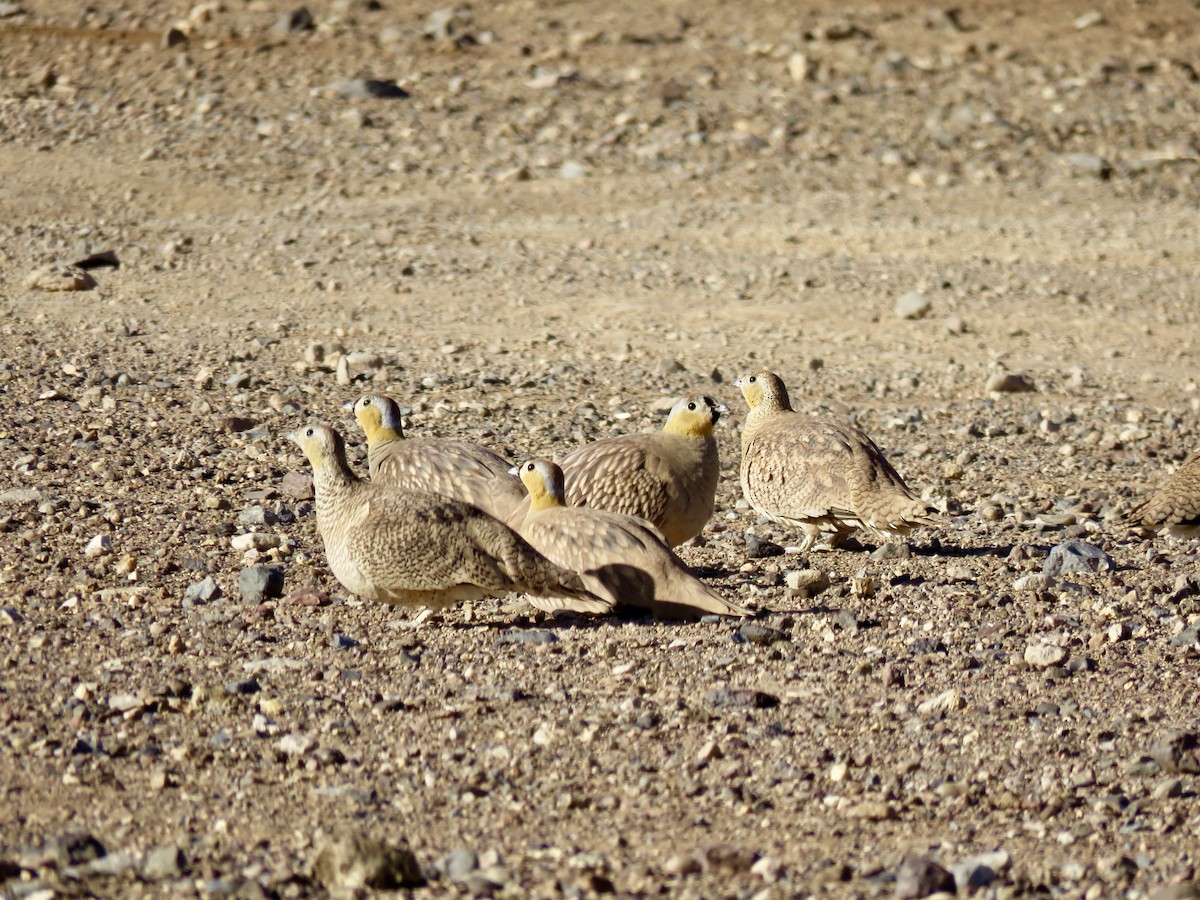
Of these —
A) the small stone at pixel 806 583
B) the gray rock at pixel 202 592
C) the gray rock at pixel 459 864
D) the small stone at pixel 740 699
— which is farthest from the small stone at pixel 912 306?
the gray rock at pixel 459 864

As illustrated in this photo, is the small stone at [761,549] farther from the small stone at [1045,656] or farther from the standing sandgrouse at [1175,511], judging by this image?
the small stone at [1045,656]

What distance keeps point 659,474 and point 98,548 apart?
2286mm

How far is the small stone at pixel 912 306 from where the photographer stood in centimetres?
1273

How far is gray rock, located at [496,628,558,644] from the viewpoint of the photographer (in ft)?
20.2

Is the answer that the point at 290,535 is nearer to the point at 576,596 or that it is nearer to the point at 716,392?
the point at 576,596

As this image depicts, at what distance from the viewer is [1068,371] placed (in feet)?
38.8

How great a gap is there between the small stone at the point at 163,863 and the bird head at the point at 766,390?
4680 millimetres

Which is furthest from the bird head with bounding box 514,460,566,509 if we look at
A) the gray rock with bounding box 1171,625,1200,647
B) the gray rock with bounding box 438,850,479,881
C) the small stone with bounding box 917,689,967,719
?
the gray rock with bounding box 438,850,479,881

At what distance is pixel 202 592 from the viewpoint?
660cm

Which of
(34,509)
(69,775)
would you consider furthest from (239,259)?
(69,775)

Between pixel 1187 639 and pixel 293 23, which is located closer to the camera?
pixel 1187 639

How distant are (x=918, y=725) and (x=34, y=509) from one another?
159 inches

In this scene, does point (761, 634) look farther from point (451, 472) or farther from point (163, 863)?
point (163, 863)

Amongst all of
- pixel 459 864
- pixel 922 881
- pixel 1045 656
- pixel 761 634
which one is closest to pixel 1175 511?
pixel 1045 656
